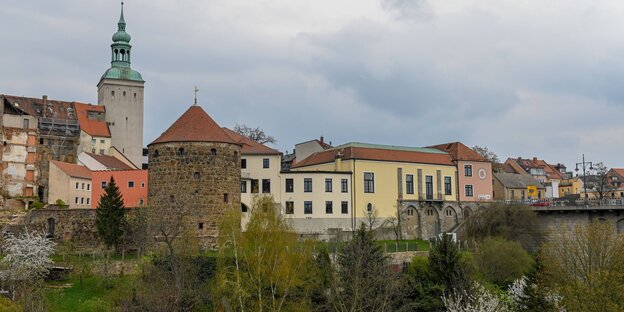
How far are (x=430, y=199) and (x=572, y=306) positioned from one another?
1416 inches

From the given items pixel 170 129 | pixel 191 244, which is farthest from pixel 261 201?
pixel 170 129

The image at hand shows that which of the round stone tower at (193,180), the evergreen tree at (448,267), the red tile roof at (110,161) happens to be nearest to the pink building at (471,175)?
the round stone tower at (193,180)

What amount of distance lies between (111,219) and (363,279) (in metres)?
22.7

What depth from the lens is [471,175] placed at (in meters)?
68.4

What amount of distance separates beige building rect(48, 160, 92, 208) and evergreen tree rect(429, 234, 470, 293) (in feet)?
140

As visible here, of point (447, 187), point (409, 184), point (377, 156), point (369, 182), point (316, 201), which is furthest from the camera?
point (447, 187)

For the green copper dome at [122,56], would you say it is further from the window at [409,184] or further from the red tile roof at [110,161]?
the window at [409,184]

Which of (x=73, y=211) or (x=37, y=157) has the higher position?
(x=37, y=157)

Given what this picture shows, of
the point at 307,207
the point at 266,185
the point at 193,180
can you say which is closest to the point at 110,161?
the point at 266,185

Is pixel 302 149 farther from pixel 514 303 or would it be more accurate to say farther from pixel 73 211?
pixel 514 303

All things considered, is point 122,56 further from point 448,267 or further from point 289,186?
point 448,267

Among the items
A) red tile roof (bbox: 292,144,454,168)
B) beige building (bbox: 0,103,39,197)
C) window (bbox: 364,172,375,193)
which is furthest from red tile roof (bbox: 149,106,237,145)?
beige building (bbox: 0,103,39,197)

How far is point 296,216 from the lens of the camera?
58.3 meters

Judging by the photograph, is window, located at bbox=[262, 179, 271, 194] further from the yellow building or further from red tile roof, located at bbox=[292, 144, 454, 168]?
red tile roof, located at bbox=[292, 144, 454, 168]
